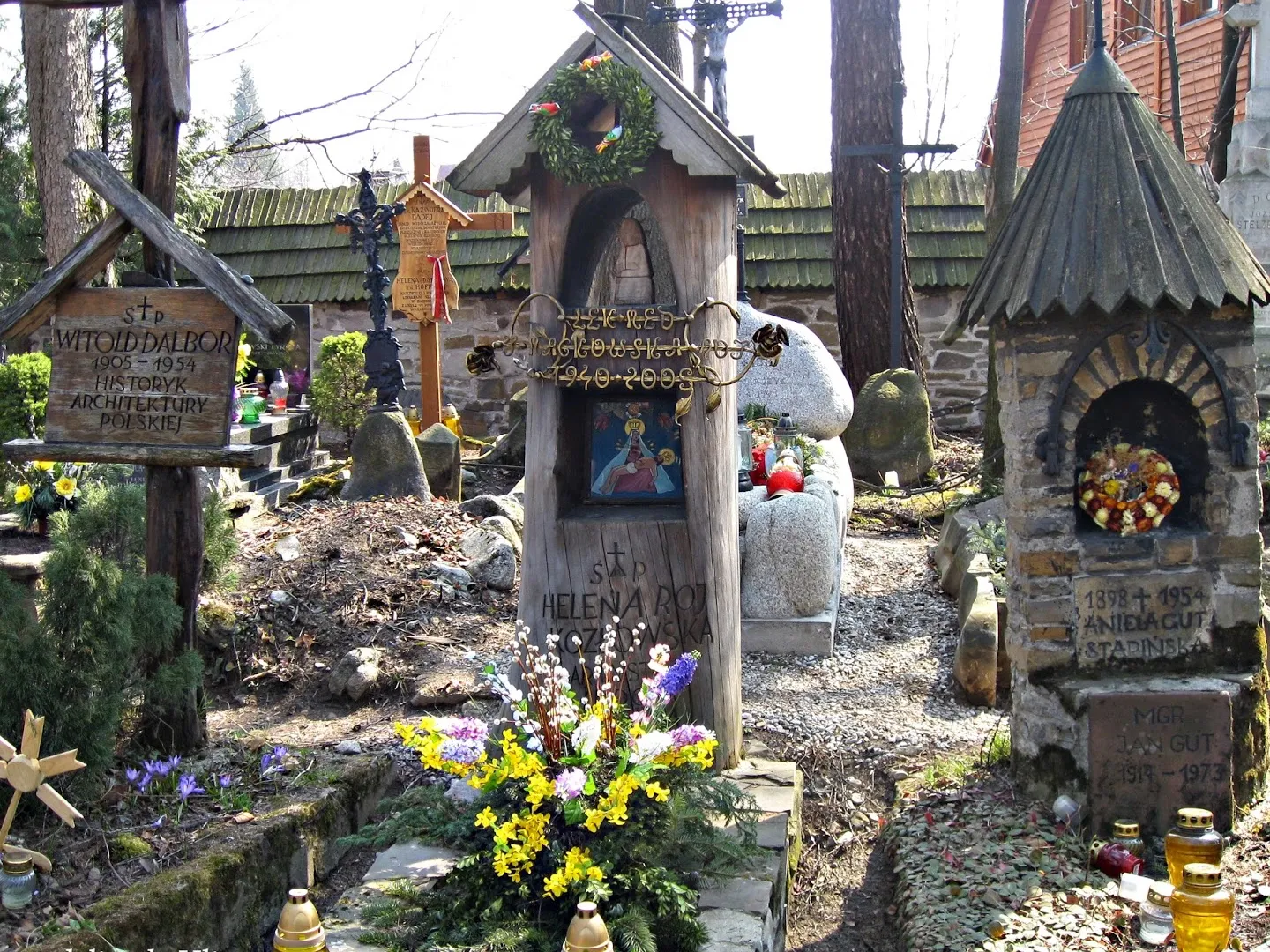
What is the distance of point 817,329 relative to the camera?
14844mm

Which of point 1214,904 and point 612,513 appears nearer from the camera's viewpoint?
point 1214,904

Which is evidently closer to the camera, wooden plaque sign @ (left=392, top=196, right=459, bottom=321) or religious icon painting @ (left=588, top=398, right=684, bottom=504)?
religious icon painting @ (left=588, top=398, right=684, bottom=504)

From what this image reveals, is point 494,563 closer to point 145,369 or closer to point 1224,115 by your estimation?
point 145,369

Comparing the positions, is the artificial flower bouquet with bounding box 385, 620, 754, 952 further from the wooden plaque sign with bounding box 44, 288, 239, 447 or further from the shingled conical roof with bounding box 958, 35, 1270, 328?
the shingled conical roof with bounding box 958, 35, 1270, 328

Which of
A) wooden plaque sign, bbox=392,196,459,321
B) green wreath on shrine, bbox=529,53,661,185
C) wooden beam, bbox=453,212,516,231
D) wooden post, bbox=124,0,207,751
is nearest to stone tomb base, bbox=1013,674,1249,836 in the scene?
green wreath on shrine, bbox=529,53,661,185

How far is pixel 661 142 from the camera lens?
4980 mm

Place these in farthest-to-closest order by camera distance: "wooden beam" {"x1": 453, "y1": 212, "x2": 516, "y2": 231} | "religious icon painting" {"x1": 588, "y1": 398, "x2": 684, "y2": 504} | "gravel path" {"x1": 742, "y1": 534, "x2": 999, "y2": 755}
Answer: "wooden beam" {"x1": 453, "y1": 212, "x2": 516, "y2": 231} < "gravel path" {"x1": 742, "y1": 534, "x2": 999, "y2": 755} < "religious icon painting" {"x1": 588, "y1": 398, "x2": 684, "y2": 504}

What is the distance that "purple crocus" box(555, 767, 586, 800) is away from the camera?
3932 mm

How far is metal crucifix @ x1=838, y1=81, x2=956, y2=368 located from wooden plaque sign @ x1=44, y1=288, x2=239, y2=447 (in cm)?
806

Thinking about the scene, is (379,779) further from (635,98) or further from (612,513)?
(635,98)

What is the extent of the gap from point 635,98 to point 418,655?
3556 mm

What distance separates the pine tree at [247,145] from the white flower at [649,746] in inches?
487

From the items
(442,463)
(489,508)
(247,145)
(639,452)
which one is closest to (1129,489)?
(639,452)

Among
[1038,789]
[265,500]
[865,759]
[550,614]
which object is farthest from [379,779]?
[265,500]
